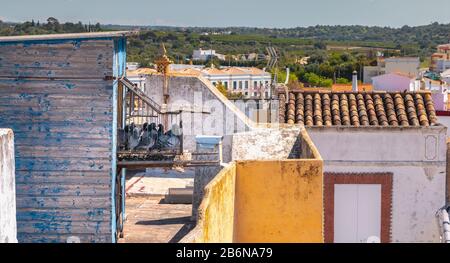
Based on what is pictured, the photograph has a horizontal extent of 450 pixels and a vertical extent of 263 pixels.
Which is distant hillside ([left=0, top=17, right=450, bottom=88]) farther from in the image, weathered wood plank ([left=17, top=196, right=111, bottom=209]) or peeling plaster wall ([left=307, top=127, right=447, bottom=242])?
peeling plaster wall ([left=307, top=127, right=447, bottom=242])

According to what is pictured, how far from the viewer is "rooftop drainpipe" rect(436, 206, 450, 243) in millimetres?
11934

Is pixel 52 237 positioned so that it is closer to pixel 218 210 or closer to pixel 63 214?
pixel 63 214

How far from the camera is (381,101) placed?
16.4 meters

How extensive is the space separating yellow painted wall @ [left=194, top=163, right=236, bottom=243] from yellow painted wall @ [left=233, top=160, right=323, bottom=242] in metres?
0.25

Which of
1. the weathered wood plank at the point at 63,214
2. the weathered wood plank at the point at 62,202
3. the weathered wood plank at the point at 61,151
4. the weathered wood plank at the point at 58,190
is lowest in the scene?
the weathered wood plank at the point at 63,214

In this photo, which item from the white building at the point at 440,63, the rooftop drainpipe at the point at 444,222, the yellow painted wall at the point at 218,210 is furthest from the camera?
the white building at the point at 440,63

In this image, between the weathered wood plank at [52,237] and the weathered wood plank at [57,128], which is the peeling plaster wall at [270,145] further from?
the weathered wood plank at [52,237]

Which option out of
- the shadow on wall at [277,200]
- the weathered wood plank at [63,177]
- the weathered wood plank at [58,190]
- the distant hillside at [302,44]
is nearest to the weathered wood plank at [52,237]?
the weathered wood plank at [58,190]

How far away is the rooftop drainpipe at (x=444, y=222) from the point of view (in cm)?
1193

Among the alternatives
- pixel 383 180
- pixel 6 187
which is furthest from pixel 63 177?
pixel 6 187

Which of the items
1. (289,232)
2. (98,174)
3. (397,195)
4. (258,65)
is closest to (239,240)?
(289,232)

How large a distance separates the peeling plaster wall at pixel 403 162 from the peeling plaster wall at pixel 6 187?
24.5 feet

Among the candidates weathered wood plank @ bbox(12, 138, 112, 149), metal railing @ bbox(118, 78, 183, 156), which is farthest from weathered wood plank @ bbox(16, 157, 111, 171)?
metal railing @ bbox(118, 78, 183, 156)
